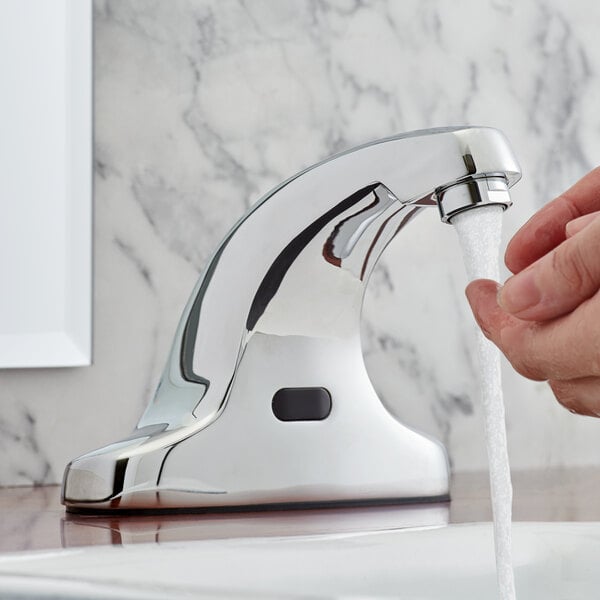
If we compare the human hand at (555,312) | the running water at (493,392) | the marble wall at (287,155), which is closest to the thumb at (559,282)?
the human hand at (555,312)

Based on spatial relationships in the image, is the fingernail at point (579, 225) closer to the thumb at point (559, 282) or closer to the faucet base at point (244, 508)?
the thumb at point (559, 282)

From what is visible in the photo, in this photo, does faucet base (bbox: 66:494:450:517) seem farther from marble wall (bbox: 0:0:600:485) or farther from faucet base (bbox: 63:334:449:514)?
marble wall (bbox: 0:0:600:485)

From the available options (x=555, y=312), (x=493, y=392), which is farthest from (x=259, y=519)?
(x=555, y=312)

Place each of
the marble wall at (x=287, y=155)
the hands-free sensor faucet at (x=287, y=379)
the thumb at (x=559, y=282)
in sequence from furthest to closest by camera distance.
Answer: the marble wall at (x=287, y=155) < the hands-free sensor faucet at (x=287, y=379) < the thumb at (x=559, y=282)

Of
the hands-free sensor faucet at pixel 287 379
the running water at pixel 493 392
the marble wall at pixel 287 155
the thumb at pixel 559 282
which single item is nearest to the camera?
the thumb at pixel 559 282

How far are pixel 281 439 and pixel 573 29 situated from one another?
0.49 metres

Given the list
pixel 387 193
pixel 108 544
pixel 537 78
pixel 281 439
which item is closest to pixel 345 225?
pixel 387 193

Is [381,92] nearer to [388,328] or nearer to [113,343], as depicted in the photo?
[388,328]

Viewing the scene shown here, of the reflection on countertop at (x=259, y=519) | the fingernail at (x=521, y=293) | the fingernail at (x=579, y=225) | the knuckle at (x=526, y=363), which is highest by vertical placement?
the fingernail at (x=579, y=225)

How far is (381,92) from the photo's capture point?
0.79 meters

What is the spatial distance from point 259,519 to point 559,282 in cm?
28

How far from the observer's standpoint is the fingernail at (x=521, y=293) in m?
0.32

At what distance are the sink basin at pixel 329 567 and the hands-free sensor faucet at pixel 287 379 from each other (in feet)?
0.33

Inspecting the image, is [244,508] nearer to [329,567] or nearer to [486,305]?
[329,567]
